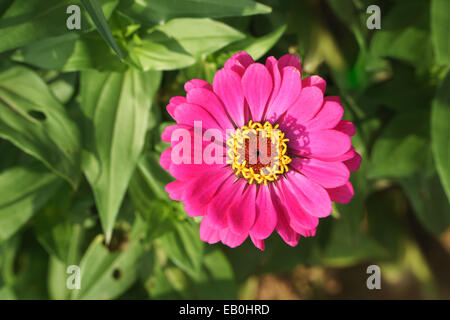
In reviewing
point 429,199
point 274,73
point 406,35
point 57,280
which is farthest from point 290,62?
point 57,280

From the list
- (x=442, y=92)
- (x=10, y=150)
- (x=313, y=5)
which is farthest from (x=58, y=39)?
(x=442, y=92)

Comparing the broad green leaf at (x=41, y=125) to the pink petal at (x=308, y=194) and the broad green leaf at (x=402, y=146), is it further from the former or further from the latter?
the broad green leaf at (x=402, y=146)

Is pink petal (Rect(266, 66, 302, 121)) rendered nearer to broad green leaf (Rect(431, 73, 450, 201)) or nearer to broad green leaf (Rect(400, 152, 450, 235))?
broad green leaf (Rect(431, 73, 450, 201))

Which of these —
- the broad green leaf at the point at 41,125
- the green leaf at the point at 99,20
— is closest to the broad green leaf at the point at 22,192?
the broad green leaf at the point at 41,125

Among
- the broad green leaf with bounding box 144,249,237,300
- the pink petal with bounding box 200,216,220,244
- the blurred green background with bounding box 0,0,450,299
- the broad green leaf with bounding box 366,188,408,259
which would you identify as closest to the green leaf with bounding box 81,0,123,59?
the blurred green background with bounding box 0,0,450,299

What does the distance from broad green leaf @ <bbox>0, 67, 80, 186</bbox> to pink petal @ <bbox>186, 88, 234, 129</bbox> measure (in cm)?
34

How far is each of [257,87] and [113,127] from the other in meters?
0.41

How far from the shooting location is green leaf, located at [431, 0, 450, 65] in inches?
41.8

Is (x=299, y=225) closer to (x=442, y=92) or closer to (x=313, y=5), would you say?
(x=442, y=92)

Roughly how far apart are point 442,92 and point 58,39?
910mm

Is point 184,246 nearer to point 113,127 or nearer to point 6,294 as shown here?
point 113,127

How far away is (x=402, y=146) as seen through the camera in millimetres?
1278

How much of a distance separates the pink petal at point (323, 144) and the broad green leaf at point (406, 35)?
525 millimetres

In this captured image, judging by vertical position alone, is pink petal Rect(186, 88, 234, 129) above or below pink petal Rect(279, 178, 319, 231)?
above
